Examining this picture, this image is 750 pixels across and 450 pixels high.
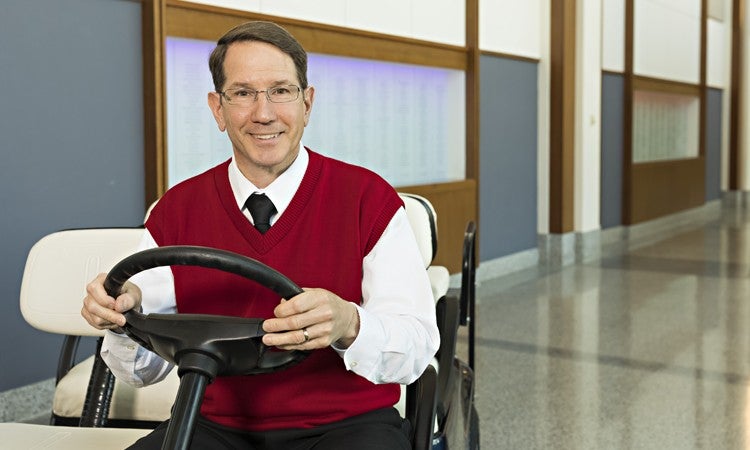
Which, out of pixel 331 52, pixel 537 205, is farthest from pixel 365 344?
pixel 537 205

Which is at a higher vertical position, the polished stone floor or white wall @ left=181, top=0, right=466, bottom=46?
white wall @ left=181, top=0, right=466, bottom=46

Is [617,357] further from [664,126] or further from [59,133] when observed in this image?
[664,126]

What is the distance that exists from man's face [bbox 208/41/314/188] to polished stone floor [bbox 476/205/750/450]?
2.04 meters

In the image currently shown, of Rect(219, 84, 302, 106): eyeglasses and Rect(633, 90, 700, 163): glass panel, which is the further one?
Rect(633, 90, 700, 163): glass panel

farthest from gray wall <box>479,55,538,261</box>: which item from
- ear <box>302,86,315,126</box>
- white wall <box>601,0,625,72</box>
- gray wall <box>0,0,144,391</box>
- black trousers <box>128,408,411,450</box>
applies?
black trousers <box>128,408,411,450</box>

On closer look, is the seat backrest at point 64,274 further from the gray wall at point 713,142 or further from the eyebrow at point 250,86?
the gray wall at point 713,142

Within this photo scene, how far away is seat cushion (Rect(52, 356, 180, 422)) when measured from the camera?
270 cm

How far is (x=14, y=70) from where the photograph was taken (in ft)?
12.8

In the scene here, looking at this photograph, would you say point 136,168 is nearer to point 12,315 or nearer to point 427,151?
point 12,315

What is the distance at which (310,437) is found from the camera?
1892 mm

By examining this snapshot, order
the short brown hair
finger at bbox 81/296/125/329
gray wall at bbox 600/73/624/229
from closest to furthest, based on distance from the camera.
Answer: finger at bbox 81/296/125/329 < the short brown hair < gray wall at bbox 600/73/624/229

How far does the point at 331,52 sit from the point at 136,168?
5.54 ft

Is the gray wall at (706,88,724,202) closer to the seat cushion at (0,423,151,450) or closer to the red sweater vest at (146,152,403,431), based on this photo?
the red sweater vest at (146,152,403,431)

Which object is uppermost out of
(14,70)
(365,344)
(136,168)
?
(14,70)
